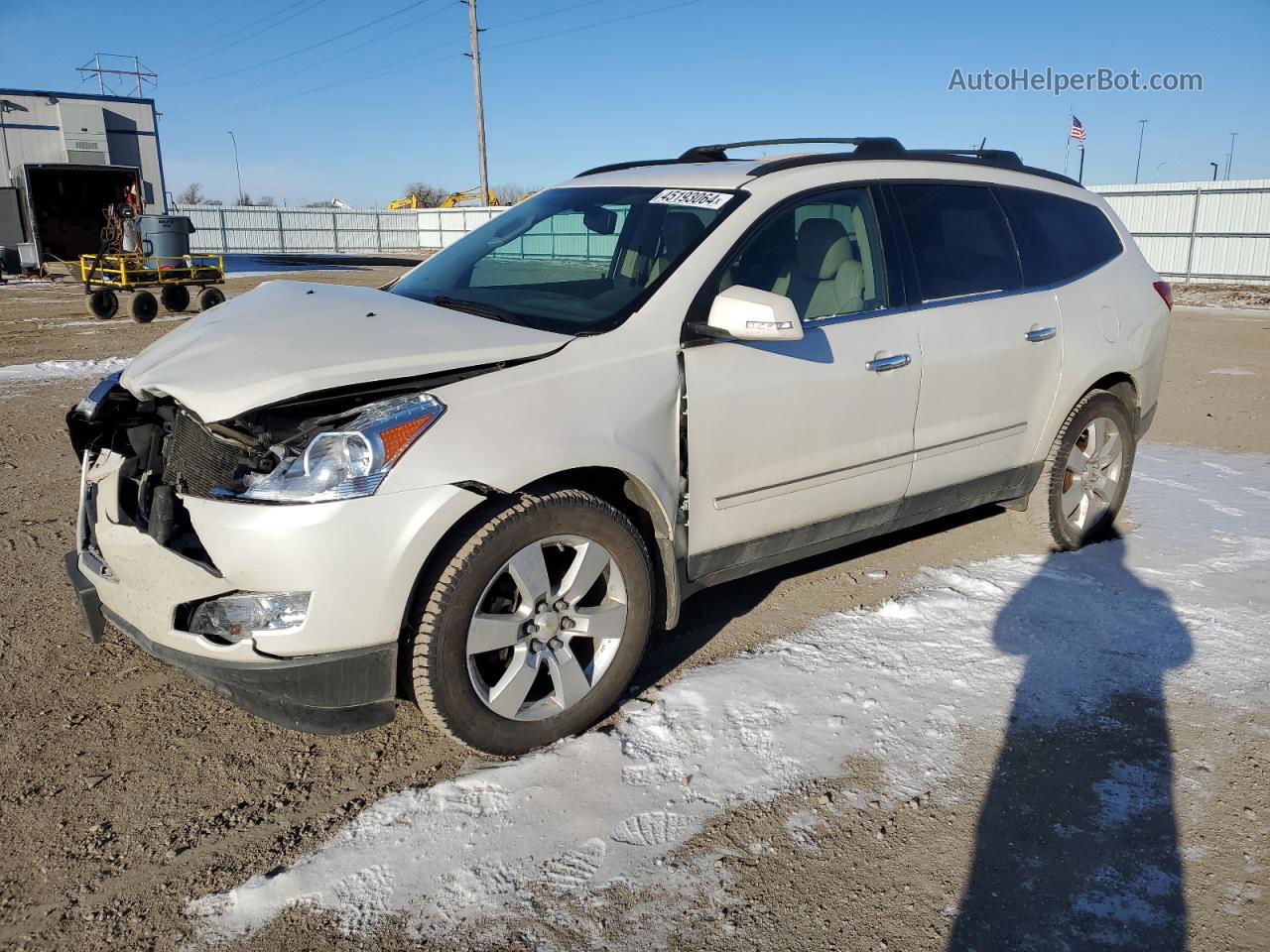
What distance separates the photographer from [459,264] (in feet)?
13.6

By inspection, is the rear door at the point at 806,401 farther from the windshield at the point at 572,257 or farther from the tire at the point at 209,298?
the tire at the point at 209,298

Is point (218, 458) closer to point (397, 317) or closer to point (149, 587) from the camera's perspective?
point (149, 587)

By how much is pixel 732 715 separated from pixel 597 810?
2.26ft

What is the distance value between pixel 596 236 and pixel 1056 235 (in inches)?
89.2

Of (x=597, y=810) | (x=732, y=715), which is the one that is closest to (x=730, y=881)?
(x=597, y=810)

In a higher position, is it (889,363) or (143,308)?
(889,363)

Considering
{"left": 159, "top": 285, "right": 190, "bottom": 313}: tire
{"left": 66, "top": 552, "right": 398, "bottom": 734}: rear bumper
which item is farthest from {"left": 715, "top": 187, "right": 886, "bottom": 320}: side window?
{"left": 159, "top": 285, "right": 190, "bottom": 313}: tire

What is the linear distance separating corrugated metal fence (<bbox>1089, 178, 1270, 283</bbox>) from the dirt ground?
26.2 meters

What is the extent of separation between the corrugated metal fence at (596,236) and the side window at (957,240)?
50.6 inches

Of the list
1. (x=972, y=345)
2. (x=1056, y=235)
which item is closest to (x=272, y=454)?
(x=972, y=345)

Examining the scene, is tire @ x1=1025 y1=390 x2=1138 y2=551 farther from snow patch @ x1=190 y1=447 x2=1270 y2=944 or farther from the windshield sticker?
the windshield sticker

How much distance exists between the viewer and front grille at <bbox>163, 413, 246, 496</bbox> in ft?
9.25

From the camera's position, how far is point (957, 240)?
4211 millimetres

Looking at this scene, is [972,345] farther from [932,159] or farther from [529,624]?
[529,624]
